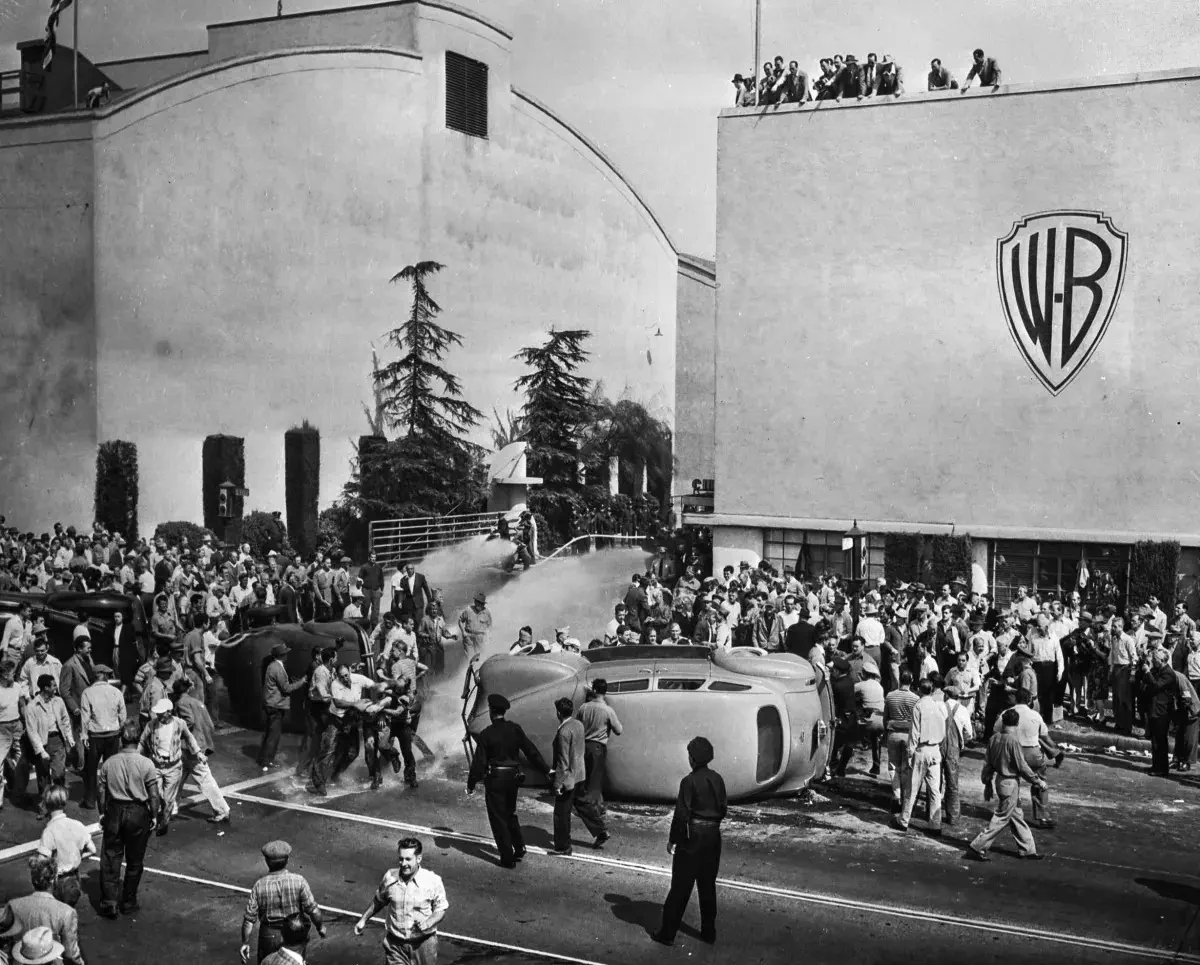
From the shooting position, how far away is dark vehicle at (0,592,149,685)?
2006 centimetres

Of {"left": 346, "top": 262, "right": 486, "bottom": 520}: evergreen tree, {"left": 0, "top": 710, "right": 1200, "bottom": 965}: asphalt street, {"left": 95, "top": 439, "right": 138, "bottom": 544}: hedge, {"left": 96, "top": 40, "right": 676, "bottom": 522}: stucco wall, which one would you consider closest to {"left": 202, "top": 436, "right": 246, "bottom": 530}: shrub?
{"left": 96, "top": 40, "right": 676, "bottom": 522}: stucco wall

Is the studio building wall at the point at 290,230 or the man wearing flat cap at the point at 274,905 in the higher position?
the studio building wall at the point at 290,230

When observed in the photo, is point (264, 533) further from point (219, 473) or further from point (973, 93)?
point (973, 93)

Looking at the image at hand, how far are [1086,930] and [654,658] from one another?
5.62 meters

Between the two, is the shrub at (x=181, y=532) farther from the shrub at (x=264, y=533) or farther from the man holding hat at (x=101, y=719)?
the man holding hat at (x=101, y=719)

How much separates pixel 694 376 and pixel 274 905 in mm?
42397

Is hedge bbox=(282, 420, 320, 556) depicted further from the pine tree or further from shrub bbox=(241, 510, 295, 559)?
the pine tree

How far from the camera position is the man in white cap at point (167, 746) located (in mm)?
13188

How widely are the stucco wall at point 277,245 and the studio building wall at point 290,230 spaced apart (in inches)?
1.8

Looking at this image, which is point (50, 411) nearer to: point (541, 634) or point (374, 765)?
point (541, 634)

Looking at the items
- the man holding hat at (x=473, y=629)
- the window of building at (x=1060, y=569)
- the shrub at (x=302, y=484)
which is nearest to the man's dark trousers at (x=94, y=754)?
the man holding hat at (x=473, y=629)

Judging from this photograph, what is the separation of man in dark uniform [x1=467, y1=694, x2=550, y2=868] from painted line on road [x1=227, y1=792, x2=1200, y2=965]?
1.69 feet

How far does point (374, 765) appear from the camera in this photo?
50.8ft

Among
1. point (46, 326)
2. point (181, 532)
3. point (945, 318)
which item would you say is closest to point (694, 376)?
point (181, 532)
